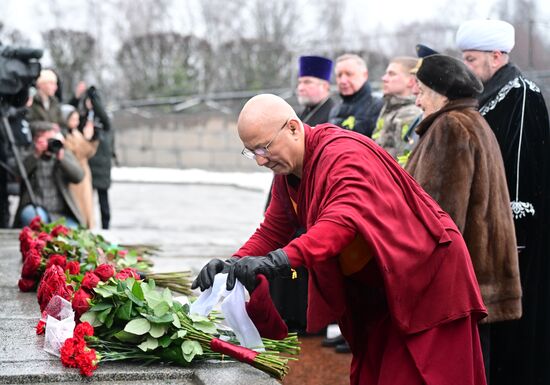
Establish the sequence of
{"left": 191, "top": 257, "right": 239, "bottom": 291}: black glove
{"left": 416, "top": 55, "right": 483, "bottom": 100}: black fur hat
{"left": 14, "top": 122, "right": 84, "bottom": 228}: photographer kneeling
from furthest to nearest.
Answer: {"left": 14, "top": 122, "right": 84, "bottom": 228}: photographer kneeling < {"left": 416, "top": 55, "right": 483, "bottom": 100}: black fur hat < {"left": 191, "top": 257, "right": 239, "bottom": 291}: black glove

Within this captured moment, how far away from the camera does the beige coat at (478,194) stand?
4828 millimetres

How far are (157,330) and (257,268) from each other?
0.82 metres

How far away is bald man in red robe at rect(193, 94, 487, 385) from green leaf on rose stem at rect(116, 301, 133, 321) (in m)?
0.53

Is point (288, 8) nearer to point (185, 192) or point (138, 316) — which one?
point (185, 192)

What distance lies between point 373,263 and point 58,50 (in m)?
27.1

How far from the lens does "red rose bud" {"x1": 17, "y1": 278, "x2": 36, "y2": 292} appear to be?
577 centimetres

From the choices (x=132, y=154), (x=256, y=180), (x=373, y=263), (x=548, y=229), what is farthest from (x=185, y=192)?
(x=373, y=263)

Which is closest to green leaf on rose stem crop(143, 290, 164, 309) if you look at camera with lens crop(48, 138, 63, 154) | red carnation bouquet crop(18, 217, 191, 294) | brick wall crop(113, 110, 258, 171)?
red carnation bouquet crop(18, 217, 191, 294)

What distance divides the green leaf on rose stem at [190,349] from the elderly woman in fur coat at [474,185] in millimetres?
1522

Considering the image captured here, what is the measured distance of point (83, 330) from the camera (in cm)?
392

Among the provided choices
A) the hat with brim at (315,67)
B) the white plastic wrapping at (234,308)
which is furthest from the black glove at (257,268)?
the hat with brim at (315,67)

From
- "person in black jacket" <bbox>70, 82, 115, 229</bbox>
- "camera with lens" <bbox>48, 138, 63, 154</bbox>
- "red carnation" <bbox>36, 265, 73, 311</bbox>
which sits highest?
"red carnation" <bbox>36, 265, 73, 311</bbox>

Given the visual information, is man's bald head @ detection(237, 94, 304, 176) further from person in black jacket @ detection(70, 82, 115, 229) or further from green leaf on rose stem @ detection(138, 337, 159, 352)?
person in black jacket @ detection(70, 82, 115, 229)

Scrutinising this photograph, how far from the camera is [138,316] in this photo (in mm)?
4062
